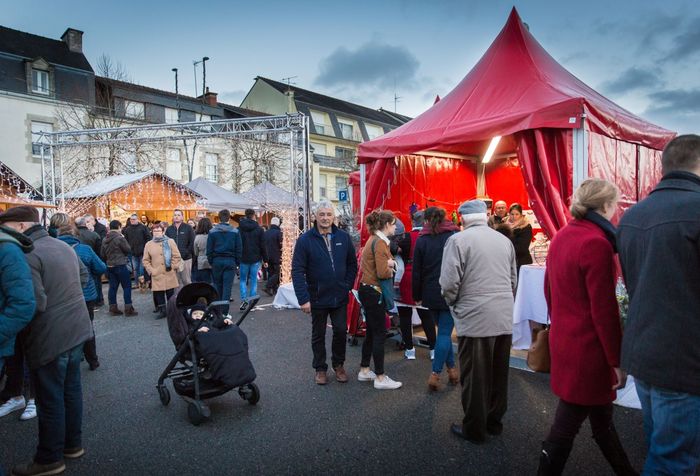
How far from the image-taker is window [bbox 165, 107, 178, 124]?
2953 cm

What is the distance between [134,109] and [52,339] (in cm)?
2792

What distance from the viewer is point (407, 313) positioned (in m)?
5.63

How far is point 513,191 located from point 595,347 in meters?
6.52

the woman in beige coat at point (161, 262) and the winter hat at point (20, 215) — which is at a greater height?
the winter hat at point (20, 215)

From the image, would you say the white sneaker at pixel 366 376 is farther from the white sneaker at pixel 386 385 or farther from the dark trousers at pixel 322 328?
the dark trousers at pixel 322 328

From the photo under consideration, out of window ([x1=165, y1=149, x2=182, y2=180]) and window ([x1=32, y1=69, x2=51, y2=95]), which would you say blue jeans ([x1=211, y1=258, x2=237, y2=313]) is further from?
window ([x1=32, y1=69, x2=51, y2=95])

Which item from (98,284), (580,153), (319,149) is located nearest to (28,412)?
(98,284)

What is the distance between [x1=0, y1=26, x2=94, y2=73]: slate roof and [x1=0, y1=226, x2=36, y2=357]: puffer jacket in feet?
94.5

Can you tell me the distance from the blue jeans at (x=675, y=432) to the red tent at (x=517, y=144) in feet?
10.7

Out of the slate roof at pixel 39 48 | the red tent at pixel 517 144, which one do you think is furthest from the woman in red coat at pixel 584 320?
the slate roof at pixel 39 48

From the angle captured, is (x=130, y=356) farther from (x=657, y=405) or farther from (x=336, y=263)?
(x=657, y=405)

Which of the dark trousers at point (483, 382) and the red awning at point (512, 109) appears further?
the red awning at point (512, 109)

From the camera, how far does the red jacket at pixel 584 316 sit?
2344 millimetres

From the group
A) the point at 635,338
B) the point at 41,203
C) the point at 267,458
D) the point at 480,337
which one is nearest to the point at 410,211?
the point at 480,337
